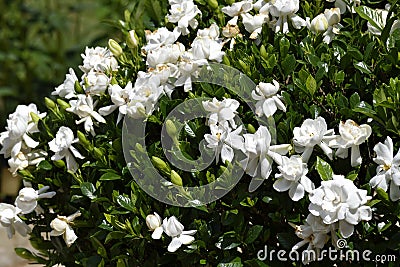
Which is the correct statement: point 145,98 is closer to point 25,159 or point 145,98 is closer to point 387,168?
point 25,159

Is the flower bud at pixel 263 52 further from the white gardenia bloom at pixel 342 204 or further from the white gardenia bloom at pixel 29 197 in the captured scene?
the white gardenia bloom at pixel 29 197

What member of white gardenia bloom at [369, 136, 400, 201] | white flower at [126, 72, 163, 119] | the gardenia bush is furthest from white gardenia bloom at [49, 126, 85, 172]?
white gardenia bloom at [369, 136, 400, 201]

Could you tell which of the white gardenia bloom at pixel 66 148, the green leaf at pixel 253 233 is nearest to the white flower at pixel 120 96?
the white gardenia bloom at pixel 66 148

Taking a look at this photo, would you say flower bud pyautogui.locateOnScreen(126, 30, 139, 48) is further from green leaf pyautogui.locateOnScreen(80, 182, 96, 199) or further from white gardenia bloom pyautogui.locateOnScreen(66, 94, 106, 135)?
green leaf pyautogui.locateOnScreen(80, 182, 96, 199)

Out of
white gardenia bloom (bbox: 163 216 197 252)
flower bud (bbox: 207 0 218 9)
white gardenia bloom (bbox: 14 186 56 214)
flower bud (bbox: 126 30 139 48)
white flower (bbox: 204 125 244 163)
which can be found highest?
flower bud (bbox: 207 0 218 9)

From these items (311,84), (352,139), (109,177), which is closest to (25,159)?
(109,177)
